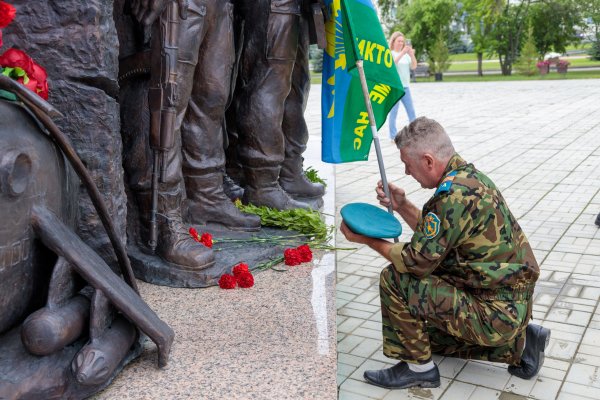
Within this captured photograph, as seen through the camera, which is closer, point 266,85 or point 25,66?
point 25,66

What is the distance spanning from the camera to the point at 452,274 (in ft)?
9.60

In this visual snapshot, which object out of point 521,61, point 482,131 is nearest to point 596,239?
point 482,131

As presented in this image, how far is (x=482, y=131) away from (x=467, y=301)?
27.8ft

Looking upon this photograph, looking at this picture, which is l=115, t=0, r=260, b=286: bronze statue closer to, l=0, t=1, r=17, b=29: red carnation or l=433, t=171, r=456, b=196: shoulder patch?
l=0, t=1, r=17, b=29: red carnation

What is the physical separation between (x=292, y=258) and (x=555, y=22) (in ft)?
105

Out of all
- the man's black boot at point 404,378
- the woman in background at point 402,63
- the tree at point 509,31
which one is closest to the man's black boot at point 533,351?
the man's black boot at point 404,378

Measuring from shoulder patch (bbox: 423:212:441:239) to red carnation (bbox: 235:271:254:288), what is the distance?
1.04m

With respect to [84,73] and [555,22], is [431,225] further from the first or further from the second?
[555,22]

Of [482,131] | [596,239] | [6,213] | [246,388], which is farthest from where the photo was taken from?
A: [482,131]

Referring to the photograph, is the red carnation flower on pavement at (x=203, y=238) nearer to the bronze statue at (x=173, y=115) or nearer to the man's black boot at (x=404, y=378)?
the bronze statue at (x=173, y=115)

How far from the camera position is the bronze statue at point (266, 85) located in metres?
4.24

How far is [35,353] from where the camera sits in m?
2.25

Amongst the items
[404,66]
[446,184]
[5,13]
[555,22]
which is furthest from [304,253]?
[555,22]

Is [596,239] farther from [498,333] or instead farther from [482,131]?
[482,131]
